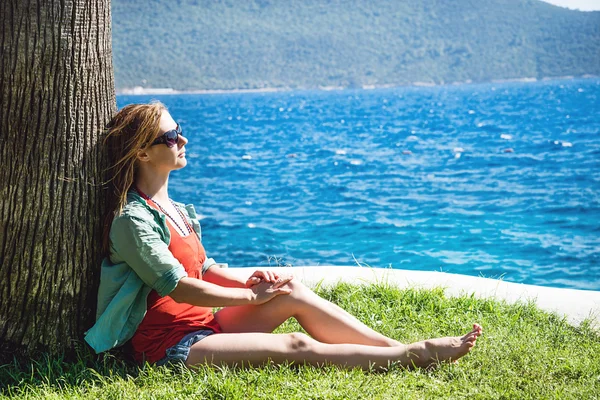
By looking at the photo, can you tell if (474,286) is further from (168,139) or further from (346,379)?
(168,139)

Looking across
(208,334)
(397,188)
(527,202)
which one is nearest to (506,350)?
(208,334)

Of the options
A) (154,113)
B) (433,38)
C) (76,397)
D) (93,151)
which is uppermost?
(433,38)

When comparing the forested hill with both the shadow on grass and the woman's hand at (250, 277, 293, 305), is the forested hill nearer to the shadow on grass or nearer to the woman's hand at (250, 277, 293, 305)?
the shadow on grass

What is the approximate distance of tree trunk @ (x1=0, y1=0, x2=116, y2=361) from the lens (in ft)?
11.9

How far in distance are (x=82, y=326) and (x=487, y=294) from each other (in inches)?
126

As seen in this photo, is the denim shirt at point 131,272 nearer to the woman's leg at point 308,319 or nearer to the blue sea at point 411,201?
the woman's leg at point 308,319

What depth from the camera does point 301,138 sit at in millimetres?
42781

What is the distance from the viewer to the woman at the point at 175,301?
3.56 meters

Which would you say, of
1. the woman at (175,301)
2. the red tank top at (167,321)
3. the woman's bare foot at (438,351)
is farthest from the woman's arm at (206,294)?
the woman's bare foot at (438,351)

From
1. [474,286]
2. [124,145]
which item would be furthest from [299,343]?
[474,286]

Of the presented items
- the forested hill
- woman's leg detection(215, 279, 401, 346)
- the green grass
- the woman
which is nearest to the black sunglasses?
the woman

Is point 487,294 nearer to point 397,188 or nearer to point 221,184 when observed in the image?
point 397,188

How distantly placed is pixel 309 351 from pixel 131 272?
104 centimetres

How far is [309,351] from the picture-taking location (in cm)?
367
